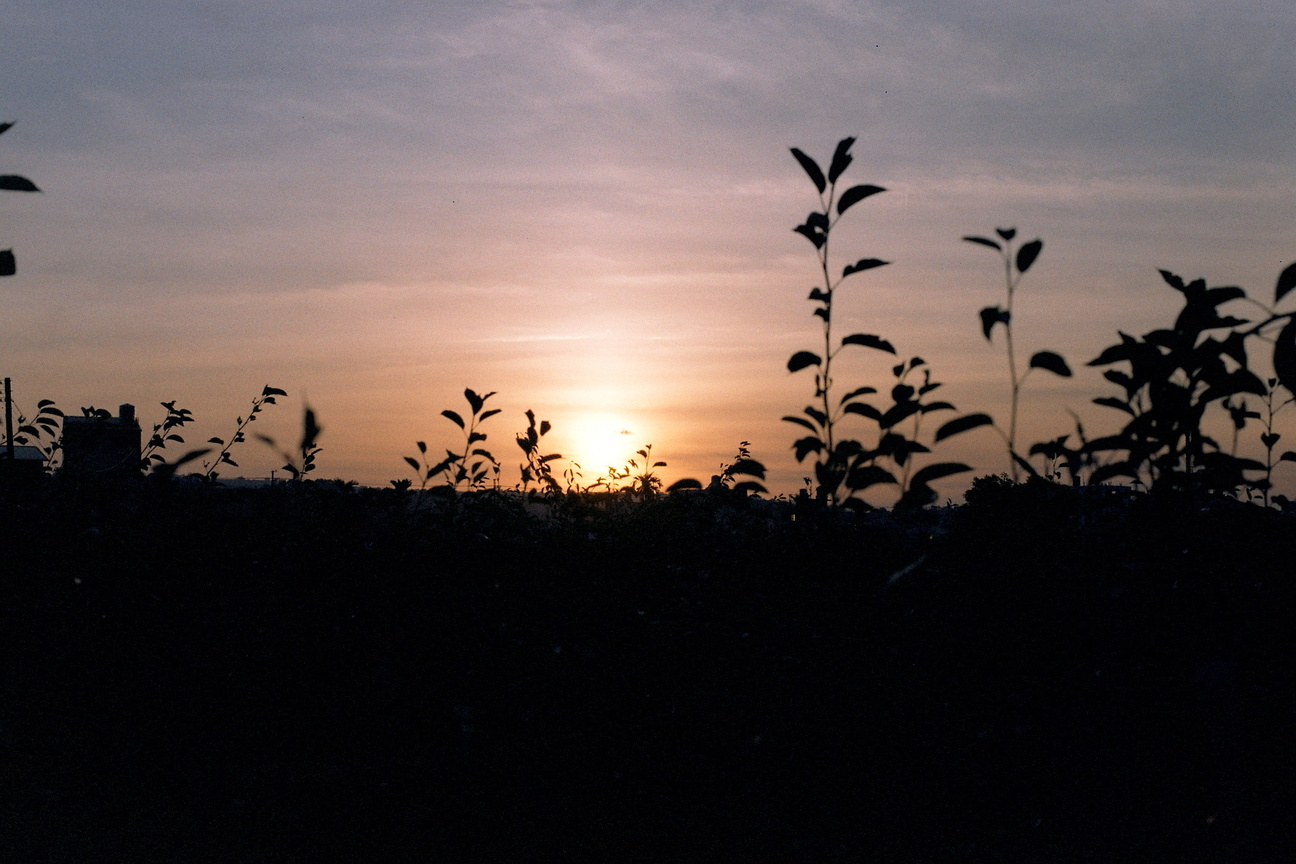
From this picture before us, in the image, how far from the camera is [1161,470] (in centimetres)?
326

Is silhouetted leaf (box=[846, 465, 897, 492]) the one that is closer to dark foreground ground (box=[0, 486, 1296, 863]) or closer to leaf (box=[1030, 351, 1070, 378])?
dark foreground ground (box=[0, 486, 1296, 863])

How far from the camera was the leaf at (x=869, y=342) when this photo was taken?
4.56 metres

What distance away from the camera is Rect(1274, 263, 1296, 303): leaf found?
288 cm

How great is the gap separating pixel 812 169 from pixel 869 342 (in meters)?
0.84

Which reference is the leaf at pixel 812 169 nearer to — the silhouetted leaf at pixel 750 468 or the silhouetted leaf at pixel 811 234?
the silhouetted leaf at pixel 811 234

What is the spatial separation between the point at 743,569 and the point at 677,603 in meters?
0.49

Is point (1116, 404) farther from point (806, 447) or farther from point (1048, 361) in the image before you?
point (806, 447)

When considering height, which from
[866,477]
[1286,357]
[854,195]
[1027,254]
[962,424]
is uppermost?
[854,195]

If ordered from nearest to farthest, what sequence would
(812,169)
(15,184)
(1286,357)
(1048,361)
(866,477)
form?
1. (1286,357)
2. (15,184)
3. (1048,361)
4. (866,477)
5. (812,169)

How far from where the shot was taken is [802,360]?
4672mm

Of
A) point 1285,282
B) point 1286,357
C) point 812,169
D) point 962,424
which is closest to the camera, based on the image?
point 1286,357

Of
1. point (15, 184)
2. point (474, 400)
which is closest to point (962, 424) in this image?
point (15, 184)

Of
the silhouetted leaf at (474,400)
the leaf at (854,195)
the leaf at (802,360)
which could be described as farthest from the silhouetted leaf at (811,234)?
the silhouetted leaf at (474,400)

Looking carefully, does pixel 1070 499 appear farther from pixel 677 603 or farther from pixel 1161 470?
pixel 677 603
